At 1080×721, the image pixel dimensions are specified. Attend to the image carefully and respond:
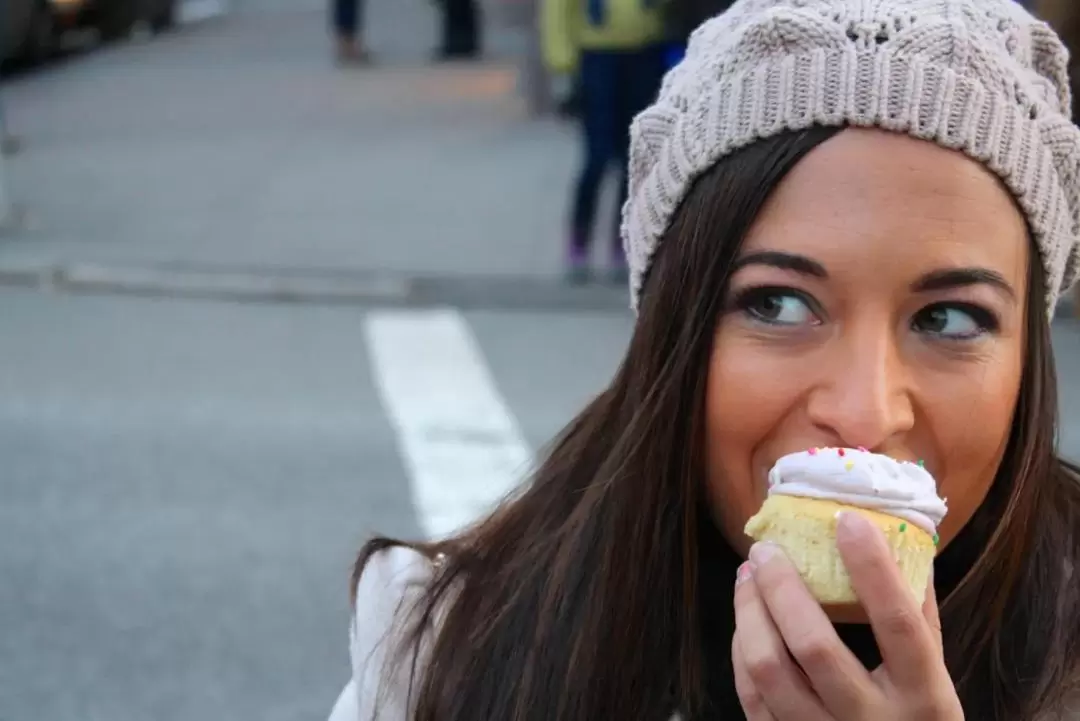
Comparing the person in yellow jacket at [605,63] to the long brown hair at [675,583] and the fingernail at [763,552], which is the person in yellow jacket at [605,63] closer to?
the long brown hair at [675,583]

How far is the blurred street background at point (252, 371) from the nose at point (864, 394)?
2632 mm

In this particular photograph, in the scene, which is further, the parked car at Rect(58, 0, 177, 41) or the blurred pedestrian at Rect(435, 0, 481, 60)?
the parked car at Rect(58, 0, 177, 41)

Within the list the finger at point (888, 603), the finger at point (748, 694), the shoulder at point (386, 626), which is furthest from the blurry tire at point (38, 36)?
the finger at point (888, 603)

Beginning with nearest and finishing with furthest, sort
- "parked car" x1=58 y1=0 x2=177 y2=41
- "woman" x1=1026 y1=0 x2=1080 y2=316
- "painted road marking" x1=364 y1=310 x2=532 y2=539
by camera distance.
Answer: "painted road marking" x1=364 y1=310 x2=532 y2=539
"woman" x1=1026 y1=0 x2=1080 y2=316
"parked car" x1=58 y1=0 x2=177 y2=41

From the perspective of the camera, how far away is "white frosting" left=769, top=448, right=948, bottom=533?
1.49 m

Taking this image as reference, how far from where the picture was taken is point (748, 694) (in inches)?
56.9

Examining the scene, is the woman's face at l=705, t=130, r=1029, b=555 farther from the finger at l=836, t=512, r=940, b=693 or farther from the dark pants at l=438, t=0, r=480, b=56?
the dark pants at l=438, t=0, r=480, b=56

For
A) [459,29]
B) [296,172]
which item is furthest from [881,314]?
[459,29]

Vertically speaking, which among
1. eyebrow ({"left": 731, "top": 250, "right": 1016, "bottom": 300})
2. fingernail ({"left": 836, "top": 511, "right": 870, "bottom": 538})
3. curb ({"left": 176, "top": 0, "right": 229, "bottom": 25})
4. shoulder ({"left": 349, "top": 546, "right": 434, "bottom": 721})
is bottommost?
curb ({"left": 176, "top": 0, "right": 229, "bottom": 25})

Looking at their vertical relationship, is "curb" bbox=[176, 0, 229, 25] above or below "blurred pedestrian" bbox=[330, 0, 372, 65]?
below

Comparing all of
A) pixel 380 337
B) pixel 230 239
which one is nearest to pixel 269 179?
pixel 230 239

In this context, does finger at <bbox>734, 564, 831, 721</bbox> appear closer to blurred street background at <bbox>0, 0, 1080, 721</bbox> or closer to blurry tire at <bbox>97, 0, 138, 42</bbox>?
blurred street background at <bbox>0, 0, 1080, 721</bbox>

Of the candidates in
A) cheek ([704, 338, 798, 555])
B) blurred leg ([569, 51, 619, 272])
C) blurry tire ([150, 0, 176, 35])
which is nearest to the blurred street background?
blurred leg ([569, 51, 619, 272])

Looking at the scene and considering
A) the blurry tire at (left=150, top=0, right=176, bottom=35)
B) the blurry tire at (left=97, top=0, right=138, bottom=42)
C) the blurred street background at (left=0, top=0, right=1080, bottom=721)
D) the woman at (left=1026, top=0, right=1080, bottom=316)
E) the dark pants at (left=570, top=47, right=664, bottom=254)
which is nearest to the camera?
the blurred street background at (left=0, top=0, right=1080, bottom=721)
